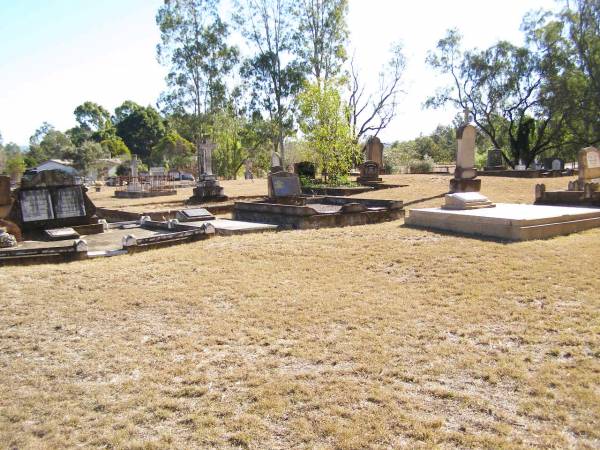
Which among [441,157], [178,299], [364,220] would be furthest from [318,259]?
[441,157]

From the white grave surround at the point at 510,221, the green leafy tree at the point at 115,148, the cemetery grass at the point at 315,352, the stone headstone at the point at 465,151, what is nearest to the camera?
the cemetery grass at the point at 315,352

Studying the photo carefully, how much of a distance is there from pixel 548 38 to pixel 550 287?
30.8 m

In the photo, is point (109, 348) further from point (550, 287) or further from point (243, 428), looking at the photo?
point (550, 287)

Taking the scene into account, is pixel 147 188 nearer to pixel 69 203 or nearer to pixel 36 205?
pixel 69 203

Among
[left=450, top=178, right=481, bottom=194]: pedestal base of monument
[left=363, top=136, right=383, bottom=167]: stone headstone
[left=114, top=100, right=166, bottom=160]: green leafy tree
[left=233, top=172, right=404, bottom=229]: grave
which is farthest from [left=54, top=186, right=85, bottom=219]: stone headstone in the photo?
[left=114, top=100, right=166, bottom=160]: green leafy tree

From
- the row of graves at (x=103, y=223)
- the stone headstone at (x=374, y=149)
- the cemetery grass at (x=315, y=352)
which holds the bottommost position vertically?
the cemetery grass at (x=315, y=352)

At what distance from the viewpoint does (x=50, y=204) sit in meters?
12.5

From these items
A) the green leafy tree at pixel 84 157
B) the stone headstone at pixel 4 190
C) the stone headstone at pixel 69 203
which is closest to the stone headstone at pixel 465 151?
the stone headstone at pixel 69 203

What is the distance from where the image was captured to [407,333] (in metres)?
4.93

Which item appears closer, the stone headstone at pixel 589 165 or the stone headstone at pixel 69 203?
the stone headstone at pixel 69 203

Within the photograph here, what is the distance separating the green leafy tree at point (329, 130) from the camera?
22.5 metres

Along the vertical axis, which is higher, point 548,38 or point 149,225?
point 548,38

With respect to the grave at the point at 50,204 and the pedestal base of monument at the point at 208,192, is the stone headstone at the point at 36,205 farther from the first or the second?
the pedestal base of monument at the point at 208,192

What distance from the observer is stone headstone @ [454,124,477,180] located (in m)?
15.9
